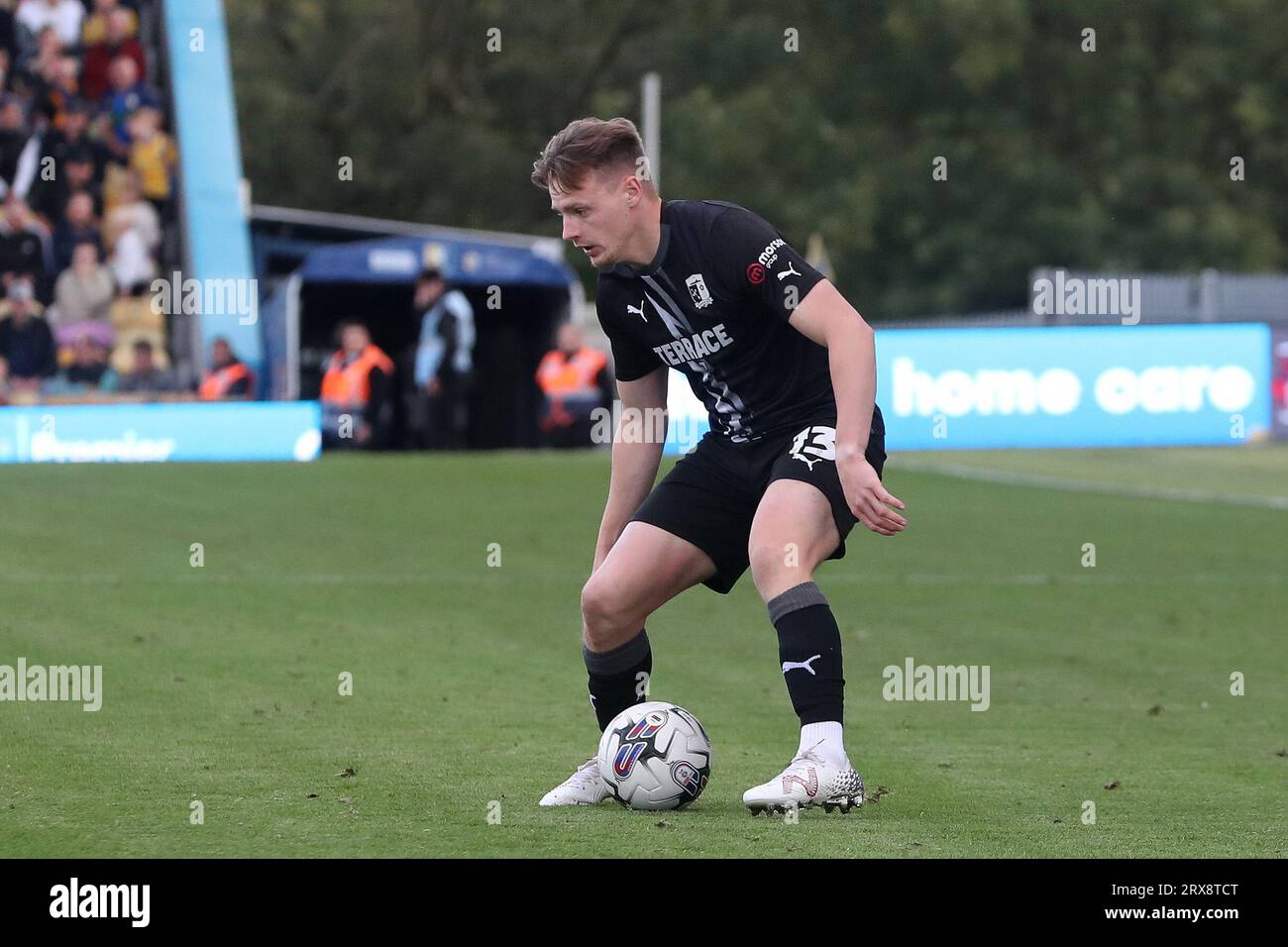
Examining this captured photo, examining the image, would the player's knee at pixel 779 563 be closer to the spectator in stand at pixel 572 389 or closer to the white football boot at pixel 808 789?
the white football boot at pixel 808 789

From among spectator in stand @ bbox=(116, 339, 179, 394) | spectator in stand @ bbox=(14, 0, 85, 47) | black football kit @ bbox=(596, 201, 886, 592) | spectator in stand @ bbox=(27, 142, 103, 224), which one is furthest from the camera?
spectator in stand @ bbox=(14, 0, 85, 47)

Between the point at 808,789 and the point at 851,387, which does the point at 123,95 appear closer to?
the point at 851,387

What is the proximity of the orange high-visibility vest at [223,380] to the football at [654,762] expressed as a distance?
1951 cm

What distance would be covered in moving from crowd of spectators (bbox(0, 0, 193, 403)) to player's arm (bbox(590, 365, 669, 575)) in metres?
20.3

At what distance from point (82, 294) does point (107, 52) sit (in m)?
3.53

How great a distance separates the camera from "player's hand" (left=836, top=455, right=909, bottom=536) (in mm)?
5809

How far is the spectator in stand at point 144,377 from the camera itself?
88.0 feet

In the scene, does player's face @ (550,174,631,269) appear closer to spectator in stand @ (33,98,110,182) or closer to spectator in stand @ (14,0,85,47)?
spectator in stand @ (33,98,110,182)

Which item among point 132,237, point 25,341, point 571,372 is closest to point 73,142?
point 132,237

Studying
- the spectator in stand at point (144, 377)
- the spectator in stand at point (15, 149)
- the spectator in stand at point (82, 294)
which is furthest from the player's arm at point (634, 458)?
the spectator in stand at point (15, 149)

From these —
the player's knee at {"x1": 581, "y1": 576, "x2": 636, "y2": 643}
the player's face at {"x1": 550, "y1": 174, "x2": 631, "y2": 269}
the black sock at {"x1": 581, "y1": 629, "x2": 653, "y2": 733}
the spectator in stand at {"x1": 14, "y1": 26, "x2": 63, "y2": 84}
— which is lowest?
the black sock at {"x1": 581, "y1": 629, "x2": 653, "y2": 733}

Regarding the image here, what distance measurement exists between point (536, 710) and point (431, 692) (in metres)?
0.59

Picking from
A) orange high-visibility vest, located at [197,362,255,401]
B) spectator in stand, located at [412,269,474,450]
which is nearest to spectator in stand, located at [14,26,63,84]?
orange high-visibility vest, located at [197,362,255,401]
